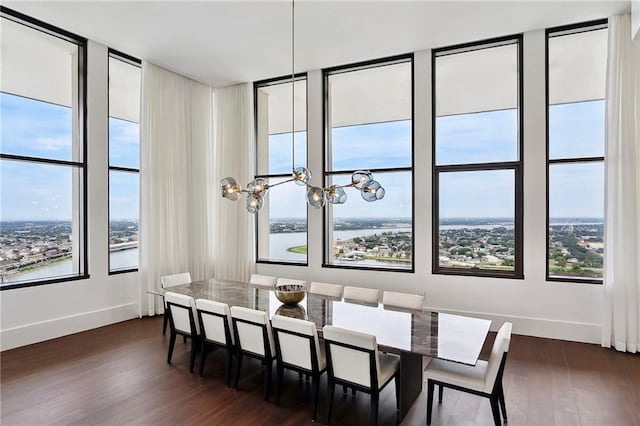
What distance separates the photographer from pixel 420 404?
3109 mm

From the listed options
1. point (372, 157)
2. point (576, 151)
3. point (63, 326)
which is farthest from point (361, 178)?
point (63, 326)

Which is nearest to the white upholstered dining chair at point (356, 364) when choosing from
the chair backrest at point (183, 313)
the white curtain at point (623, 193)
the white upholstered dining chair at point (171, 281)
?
the chair backrest at point (183, 313)

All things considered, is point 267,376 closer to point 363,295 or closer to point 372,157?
point 363,295

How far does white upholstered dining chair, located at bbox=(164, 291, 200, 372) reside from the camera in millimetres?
3689

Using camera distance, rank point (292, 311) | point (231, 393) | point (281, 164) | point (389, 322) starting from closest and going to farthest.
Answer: point (389, 322) → point (231, 393) → point (292, 311) → point (281, 164)

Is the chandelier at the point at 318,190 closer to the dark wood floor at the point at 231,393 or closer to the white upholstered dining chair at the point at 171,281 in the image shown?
the dark wood floor at the point at 231,393

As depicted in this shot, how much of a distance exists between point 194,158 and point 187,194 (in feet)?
2.21

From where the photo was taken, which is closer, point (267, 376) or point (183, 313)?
point (267, 376)

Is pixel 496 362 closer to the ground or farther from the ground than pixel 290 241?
closer to the ground

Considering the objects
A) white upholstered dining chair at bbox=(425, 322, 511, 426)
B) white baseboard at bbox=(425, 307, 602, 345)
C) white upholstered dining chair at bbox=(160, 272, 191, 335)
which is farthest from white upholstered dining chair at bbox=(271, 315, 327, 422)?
white baseboard at bbox=(425, 307, 602, 345)

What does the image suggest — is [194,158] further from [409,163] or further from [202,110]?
[409,163]

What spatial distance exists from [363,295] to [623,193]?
3.30 m

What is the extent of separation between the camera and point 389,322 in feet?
10.3

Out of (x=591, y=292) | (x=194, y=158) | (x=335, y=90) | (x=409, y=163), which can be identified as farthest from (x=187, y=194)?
(x=591, y=292)
